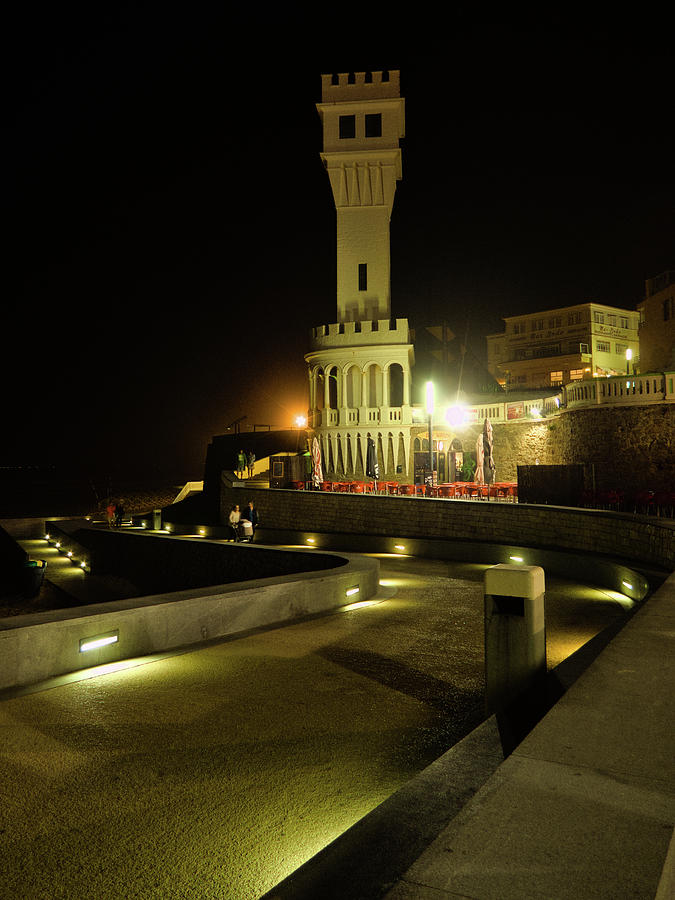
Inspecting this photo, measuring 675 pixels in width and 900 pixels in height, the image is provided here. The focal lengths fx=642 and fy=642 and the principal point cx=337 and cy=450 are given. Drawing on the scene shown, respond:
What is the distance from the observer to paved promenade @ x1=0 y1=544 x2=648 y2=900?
3.25 meters

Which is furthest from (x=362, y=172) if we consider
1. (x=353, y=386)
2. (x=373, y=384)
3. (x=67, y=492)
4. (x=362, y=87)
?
(x=67, y=492)

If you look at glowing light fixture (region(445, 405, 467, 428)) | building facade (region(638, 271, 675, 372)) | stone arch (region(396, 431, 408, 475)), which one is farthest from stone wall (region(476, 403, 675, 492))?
building facade (region(638, 271, 675, 372))

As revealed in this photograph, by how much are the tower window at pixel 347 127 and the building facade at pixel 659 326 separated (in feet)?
62.9

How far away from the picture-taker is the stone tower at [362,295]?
3434 centimetres

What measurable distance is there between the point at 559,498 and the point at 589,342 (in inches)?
1872

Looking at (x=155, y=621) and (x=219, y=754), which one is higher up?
(x=155, y=621)

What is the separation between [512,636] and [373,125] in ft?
119

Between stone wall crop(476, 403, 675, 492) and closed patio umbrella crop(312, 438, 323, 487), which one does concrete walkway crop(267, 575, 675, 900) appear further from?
closed patio umbrella crop(312, 438, 323, 487)

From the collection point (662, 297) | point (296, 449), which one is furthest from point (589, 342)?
point (296, 449)

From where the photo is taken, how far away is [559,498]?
1645 centimetres

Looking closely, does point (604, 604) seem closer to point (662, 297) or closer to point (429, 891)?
point (429, 891)

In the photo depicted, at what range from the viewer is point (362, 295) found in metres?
36.1

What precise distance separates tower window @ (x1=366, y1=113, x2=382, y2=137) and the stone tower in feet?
0.18

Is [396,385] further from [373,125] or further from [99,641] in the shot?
[99,641]
